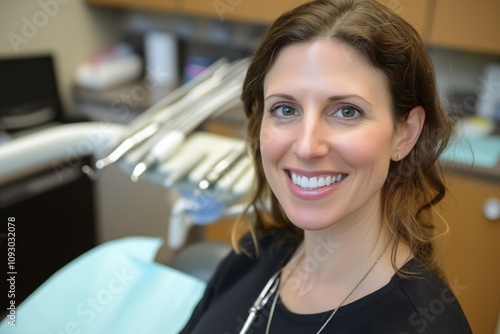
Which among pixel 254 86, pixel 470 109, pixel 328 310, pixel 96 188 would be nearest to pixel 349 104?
pixel 254 86

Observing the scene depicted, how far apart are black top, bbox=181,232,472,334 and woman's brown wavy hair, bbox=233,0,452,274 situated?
2.9 inches

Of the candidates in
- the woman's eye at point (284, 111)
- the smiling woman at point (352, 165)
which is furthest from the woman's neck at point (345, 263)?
the woman's eye at point (284, 111)

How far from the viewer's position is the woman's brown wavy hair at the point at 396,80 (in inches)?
27.8

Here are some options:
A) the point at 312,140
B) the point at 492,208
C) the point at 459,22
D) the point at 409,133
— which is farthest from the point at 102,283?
the point at 459,22

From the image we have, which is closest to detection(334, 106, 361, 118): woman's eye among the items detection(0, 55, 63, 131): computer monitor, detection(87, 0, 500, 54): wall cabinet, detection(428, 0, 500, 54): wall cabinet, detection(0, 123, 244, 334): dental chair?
detection(0, 123, 244, 334): dental chair

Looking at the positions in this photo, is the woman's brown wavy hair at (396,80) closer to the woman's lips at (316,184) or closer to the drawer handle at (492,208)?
the woman's lips at (316,184)

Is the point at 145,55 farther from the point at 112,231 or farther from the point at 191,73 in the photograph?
the point at 112,231

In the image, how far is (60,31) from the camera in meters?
2.19

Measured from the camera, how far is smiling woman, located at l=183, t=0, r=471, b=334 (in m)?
0.70

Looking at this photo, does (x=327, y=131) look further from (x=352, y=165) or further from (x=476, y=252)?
(x=476, y=252)

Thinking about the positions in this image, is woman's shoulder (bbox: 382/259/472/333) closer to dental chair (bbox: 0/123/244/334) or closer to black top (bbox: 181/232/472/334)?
black top (bbox: 181/232/472/334)

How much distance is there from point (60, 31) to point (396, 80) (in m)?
1.91

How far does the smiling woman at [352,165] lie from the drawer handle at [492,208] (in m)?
0.87

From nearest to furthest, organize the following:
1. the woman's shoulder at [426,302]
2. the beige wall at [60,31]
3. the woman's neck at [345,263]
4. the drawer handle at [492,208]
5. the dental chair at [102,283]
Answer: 1. the woman's shoulder at [426,302]
2. the woman's neck at [345,263]
3. the dental chair at [102,283]
4. the drawer handle at [492,208]
5. the beige wall at [60,31]
